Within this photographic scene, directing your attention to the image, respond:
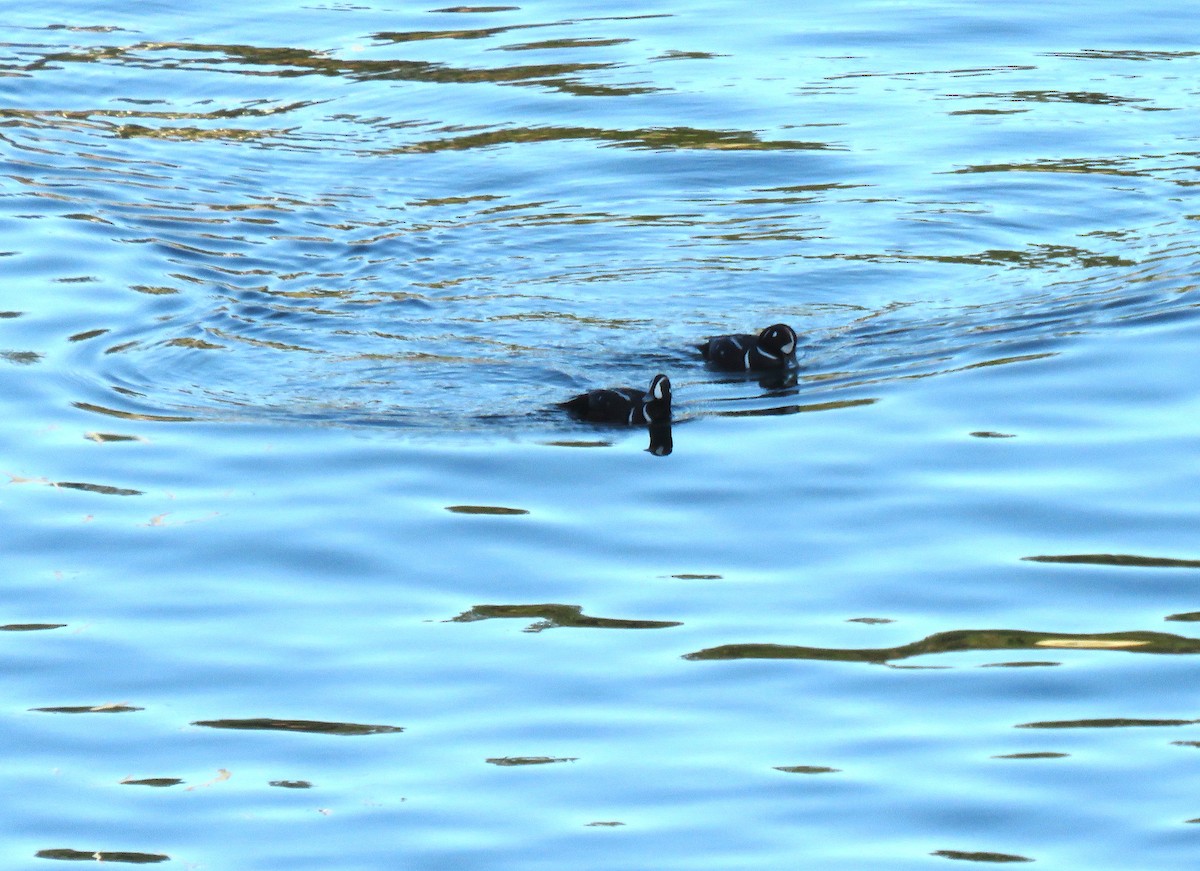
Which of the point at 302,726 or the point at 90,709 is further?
the point at 90,709

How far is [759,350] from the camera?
1218 cm

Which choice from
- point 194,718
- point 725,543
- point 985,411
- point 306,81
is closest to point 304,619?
point 194,718

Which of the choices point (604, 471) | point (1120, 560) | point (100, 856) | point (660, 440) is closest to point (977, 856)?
point (1120, 560)

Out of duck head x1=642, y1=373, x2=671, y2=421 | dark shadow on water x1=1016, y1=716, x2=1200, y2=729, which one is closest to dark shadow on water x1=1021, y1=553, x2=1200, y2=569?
dark shadow on water x1=1016, y1=716, x2=1200, y2=729

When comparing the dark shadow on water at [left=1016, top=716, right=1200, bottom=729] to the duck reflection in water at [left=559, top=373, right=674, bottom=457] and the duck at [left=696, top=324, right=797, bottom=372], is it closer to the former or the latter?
the duck reflection in water at [left=559, top=373, right=674, bottom=457]

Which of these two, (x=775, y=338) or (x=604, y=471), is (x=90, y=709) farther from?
(x=775, y=338)

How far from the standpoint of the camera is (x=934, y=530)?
9297 millimetres

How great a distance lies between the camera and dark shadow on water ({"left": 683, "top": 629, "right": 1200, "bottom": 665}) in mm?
7980

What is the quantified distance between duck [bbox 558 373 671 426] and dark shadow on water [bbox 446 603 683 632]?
2759 millimetres

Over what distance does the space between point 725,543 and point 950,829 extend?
108 inches

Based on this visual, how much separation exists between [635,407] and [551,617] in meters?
2.96

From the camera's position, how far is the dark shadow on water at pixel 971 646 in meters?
7.98

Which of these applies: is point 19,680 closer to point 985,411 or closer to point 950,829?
point 950,829

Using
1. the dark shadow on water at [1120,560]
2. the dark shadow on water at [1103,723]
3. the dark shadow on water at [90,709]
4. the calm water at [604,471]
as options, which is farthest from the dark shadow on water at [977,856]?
the dark shadow on water at [90,709]
